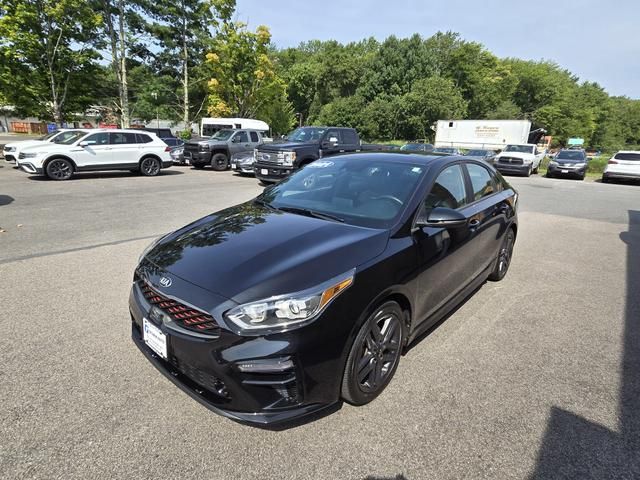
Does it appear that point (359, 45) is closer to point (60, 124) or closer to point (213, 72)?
point (213, 72)

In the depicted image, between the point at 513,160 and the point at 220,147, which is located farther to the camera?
the point at 513,160

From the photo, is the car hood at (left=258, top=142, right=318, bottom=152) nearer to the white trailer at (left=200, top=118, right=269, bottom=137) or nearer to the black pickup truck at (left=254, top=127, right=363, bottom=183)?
the black pickup truck at (left=254, top=127, right=363, bottom=183)

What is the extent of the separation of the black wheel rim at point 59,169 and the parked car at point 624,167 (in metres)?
24.2

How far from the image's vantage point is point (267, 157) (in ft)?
39.2

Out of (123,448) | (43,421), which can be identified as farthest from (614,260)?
(43,421)

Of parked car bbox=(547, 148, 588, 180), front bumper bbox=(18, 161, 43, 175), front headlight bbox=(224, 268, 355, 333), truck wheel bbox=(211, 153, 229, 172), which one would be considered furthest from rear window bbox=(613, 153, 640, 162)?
front bumper bbox=(18, 161, 43, 175)

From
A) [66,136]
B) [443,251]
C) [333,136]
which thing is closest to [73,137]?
[66,136]

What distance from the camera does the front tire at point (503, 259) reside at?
452cm

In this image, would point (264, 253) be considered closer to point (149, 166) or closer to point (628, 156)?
point (149, 166)

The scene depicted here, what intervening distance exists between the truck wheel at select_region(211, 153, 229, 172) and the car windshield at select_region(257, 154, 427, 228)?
14112mm

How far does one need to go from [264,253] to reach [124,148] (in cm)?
1325

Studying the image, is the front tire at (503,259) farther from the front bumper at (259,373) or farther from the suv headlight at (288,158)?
the suv headlight at (288,158)

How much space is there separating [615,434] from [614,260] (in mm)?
4702

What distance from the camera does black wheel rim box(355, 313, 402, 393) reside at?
2355 millimetres
